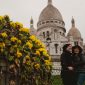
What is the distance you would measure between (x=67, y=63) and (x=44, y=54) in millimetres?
1808

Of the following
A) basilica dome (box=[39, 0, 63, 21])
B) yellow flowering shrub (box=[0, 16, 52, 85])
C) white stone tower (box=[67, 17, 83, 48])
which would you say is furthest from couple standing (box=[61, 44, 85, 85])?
basilica dome (box=[39, 0, 63, 21])

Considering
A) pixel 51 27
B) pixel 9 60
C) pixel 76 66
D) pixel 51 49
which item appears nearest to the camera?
pixel 76 66

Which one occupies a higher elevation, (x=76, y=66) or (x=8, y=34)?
(x=8, y=34)

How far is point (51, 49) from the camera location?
62.7 metres

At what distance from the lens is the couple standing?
882cm

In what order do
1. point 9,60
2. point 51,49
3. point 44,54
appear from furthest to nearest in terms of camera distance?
point 51,49 < point 44,54 < point 9,60

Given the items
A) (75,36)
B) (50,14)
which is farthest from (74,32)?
(50,14)

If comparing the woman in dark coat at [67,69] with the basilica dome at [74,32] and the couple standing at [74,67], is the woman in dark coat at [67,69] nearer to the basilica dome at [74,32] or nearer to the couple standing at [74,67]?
the couple standing at [74,67]

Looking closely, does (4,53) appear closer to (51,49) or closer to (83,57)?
(83,57)

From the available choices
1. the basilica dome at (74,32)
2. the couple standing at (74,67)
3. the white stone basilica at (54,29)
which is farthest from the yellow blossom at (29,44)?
the basilica dome at (74,32)

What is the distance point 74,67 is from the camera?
29.0 feet

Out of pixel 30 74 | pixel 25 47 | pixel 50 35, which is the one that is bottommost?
pixel 30 74

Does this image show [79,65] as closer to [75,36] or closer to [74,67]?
[74,67]

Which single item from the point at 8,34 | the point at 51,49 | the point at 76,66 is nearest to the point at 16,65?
the point at 8,34
